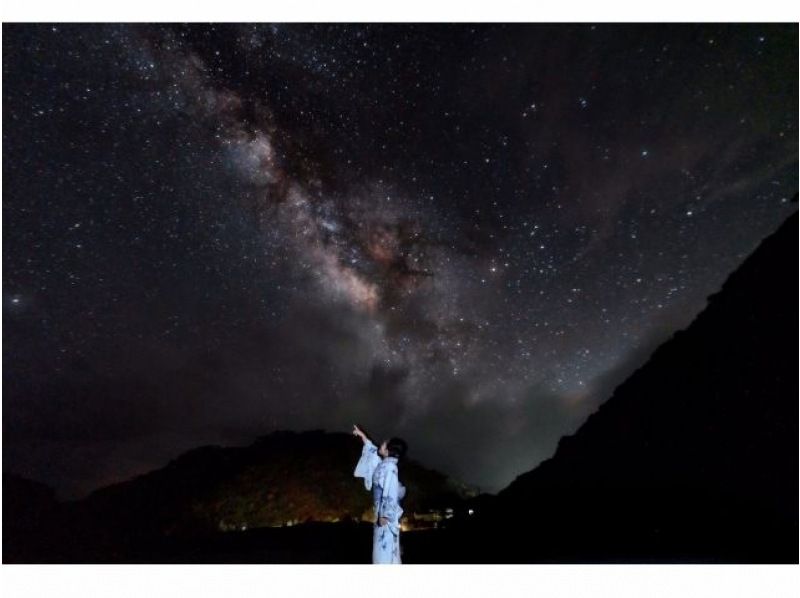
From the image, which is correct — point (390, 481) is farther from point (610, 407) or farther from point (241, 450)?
point (241, 450)

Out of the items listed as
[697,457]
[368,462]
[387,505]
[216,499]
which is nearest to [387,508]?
[387,505]

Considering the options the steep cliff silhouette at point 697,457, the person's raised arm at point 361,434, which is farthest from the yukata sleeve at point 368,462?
the steep cliff silhouette at point 697,457

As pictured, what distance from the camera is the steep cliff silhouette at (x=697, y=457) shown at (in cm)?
986

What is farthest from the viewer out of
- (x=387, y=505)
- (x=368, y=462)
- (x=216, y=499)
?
(x=216, y=499)

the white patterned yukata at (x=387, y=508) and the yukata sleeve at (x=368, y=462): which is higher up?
the yukata sleeve at (x=368, y=462)

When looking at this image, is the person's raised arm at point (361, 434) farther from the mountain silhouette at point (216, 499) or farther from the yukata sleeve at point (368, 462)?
the mountain silhouette at point (216, 499)

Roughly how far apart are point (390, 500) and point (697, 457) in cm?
1785

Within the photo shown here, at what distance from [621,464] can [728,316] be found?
9286 mm

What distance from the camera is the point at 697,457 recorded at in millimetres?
17375

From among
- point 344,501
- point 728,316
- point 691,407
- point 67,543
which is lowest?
point 67,543

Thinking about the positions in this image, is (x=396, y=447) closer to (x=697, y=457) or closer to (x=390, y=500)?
(x=390, y=500)

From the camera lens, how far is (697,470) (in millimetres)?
16781

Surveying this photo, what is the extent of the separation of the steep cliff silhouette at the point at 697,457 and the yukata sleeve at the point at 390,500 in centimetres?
383
